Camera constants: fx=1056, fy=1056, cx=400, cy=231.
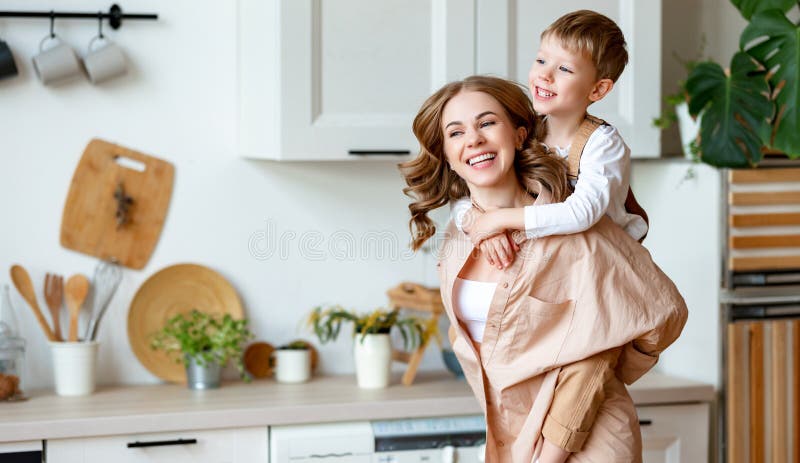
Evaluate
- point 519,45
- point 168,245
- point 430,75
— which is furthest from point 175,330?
point 519,45

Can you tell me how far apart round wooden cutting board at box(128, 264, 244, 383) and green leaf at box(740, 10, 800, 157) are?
1.60 meters

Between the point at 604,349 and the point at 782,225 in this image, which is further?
the point at 782,225

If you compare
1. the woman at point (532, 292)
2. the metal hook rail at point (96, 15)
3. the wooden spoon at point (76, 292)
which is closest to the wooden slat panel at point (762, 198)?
the woman at point (532, 292)

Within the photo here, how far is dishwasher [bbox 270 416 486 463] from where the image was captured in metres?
2.74

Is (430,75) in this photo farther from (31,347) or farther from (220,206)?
(31,347)

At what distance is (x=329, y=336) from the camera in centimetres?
312

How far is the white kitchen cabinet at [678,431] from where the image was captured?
3010mm

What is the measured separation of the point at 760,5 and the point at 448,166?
4.40ft

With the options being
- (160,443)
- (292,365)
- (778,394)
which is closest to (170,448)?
(160,443)

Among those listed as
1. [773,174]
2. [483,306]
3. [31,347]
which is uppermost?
[773,174]

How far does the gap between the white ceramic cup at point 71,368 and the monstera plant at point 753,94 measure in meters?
1.78

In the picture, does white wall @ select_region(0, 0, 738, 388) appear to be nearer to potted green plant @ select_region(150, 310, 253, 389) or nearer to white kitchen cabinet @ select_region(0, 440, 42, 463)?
potted green plant @ select_region(150, 310, 253, 389)

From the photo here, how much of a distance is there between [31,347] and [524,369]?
1.74 metres

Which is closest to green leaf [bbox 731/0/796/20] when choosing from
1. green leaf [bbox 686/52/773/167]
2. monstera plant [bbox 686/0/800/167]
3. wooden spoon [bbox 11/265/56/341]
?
monstera plant [bbox 686/0/800/167]
